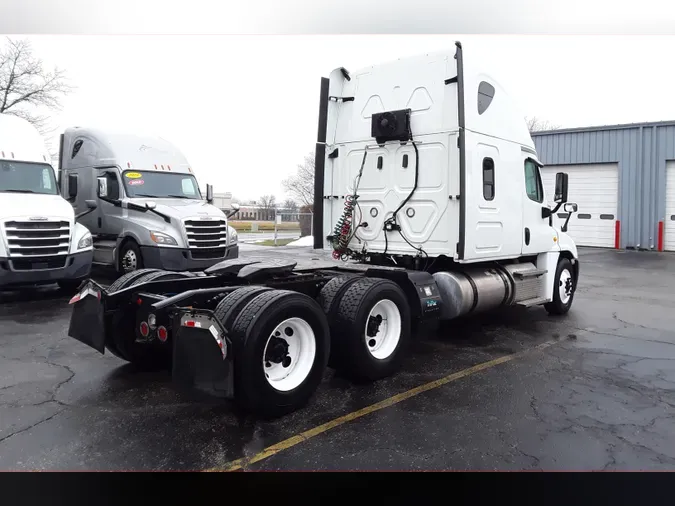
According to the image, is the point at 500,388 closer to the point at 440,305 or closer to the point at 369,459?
the point at 440,305

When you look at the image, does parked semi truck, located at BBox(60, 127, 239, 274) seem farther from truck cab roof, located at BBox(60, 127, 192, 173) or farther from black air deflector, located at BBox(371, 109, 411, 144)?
black air deflector, located at BBox(371, 109, 411, 144)

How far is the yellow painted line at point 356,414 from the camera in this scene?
3.63 m

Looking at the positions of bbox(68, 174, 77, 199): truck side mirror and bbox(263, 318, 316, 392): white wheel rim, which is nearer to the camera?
bbox(263, 318, 316, 392): white wheel rim

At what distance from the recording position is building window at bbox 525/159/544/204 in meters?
7.87

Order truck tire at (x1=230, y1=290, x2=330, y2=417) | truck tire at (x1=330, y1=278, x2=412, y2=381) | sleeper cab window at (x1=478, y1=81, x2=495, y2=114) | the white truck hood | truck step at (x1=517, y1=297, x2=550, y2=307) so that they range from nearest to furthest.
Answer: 1. truck tire at (x1=230, y1=290, x2=330, y2=417)
2. truck tire at (x1=330, y1=278, x2=412, y2=381)
3. sleeper cab window at (x1=478, y1=81, x2=495, y2=114)
4. truck step at (x1=517, y1=297, x2=550, y2=307)
5. the white truck hood

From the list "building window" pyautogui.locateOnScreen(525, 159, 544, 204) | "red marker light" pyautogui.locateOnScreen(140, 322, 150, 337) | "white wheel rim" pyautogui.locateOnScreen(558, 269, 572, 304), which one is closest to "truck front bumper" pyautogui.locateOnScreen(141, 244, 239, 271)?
"red marker light" pyautogui.locateOnScreen(140, 322, 150, 337)

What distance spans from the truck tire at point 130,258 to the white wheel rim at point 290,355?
7728 mm

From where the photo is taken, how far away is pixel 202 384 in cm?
406

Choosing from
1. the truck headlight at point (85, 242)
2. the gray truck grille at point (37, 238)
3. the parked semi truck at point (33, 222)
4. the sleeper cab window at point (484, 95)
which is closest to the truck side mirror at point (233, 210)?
the truck headlight at point (85, 242)

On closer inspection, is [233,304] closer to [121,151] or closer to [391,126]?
[391,126]

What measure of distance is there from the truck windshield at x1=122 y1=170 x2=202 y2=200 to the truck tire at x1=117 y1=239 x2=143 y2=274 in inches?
44.0

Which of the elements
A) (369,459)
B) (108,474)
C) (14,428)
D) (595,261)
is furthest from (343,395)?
(595,261)

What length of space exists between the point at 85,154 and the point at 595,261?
50.6 ft

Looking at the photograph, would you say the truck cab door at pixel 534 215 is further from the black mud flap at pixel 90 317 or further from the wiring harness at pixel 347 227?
the black mud flap at pixel 90 317
